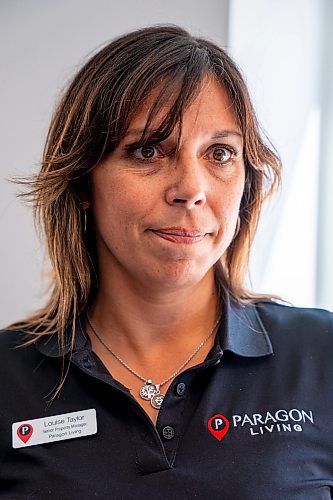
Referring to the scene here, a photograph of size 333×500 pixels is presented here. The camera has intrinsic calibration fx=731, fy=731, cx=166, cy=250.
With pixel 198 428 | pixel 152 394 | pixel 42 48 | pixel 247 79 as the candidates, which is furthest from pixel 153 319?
pixel 42 48

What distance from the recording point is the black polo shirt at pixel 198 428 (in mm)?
1247

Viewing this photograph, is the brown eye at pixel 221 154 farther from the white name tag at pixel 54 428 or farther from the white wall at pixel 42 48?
the white wall at pixel 42 48

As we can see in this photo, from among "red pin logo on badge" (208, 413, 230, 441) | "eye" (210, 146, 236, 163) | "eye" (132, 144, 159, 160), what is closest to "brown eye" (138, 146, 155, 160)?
"eye" (132, 144, 159, 160)

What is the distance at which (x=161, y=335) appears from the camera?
1.46 metres

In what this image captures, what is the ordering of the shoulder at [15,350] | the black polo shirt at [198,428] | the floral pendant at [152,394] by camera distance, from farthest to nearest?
the shoulder at [15,350] < the floral pendant at [152,394] < the black polo shirt at [198,428]

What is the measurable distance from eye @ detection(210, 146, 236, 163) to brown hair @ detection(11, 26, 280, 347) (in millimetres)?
64

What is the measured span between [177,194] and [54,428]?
0.48m

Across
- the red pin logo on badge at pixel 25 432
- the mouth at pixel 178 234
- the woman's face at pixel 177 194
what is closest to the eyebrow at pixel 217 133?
the woman's face at pixel 177 194

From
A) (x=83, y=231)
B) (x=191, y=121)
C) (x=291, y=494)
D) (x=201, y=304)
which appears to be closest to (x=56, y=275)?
(x=83, y=231)

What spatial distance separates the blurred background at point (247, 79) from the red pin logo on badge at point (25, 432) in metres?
0.61

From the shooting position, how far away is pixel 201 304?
4.86ft

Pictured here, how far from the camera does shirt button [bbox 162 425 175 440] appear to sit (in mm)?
1275

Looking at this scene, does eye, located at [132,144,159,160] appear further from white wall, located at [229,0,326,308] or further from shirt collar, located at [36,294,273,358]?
white wall, located at [229,0,326,308]

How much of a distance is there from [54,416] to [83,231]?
390mm
